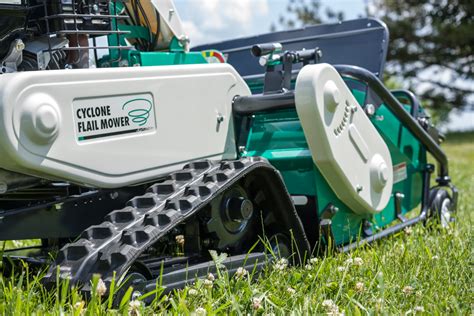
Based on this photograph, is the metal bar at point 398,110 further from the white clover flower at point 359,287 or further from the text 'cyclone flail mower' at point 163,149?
the white clover flower at point 359,287

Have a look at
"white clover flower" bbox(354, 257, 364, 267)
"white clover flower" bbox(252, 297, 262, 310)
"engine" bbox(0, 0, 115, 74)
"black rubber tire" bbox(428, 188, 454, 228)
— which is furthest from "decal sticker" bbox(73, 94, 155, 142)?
"black rubber tire" bbox(428, 188, 454, 228)

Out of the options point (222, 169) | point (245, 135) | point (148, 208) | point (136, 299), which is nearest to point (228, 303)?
point (136, 299)

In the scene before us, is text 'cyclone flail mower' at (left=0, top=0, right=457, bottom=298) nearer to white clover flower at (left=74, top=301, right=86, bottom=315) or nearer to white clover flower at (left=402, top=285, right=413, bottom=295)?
white clover flower at (left=74, top=301, right=86, bottom=315)

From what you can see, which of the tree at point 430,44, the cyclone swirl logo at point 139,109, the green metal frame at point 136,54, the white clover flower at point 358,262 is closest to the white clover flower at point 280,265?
the white clover flower at point 358,262

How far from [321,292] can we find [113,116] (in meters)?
1.00

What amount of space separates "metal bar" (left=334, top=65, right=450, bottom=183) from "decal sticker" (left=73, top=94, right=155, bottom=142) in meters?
1.23

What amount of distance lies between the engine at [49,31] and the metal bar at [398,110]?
52.5 inches

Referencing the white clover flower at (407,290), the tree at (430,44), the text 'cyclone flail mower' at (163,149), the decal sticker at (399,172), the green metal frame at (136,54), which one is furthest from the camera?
the tree at (430,44)

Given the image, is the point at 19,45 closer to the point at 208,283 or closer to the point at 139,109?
the point at 139,109

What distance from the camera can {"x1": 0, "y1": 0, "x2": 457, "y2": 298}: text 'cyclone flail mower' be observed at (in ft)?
7.23

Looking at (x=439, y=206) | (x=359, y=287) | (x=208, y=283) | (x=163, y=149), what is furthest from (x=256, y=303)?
(x=439, y=206)

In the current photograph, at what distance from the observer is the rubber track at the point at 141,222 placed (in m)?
2.09

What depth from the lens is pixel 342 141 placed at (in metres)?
3.16

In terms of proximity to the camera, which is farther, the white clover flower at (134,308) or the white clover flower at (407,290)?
the white clover flower at (407,290)
